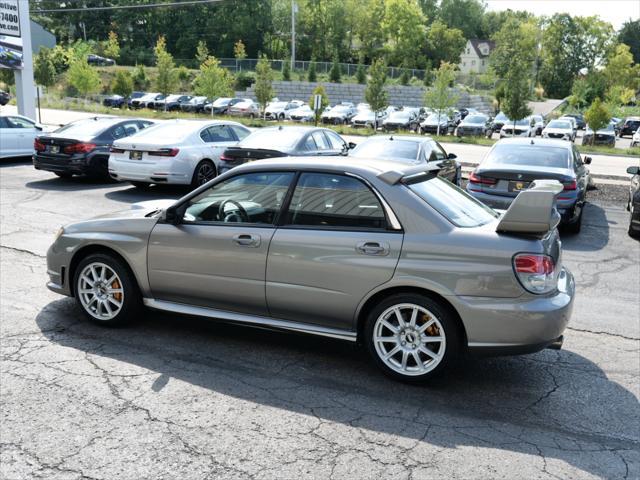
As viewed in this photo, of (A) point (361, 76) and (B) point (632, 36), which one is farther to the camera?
(B) point (632, 36)

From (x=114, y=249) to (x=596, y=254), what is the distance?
7155 millimetres

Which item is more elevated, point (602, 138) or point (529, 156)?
point (529, 156)

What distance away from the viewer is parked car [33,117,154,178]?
14062 millimetres

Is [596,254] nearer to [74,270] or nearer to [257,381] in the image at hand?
[257,381]

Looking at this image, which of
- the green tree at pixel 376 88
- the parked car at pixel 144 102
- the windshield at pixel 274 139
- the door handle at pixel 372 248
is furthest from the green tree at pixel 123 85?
the door handle at pixel 372 248

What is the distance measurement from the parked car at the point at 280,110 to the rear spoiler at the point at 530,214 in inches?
1628

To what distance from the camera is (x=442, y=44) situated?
105 meters

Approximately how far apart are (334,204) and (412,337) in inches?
46.2

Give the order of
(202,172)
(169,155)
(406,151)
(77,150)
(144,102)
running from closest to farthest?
1. (406,151)
2. (169,155)
3. (202,172)
4. (77,150)
5. (144,102)

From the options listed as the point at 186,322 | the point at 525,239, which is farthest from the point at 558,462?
the point at 186,322

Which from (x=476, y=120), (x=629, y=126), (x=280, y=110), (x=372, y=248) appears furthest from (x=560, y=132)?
(x=372, y=248)

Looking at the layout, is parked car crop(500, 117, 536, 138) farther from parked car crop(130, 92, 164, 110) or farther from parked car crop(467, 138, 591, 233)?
parked car crop(467, 138, 591, 233)

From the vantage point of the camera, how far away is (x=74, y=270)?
19.0 ft

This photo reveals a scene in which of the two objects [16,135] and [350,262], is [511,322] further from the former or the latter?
[16,135]
